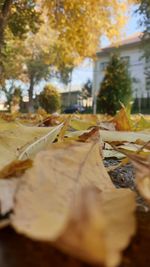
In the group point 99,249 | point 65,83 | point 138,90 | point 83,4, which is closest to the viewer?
point 99,249

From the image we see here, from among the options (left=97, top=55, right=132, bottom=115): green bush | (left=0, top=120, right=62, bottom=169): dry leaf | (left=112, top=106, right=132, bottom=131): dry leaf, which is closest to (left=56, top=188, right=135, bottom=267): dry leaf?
(left=0, top=120, right=62, bottom=169): dry leaf

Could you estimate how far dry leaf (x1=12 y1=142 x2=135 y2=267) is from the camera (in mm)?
89

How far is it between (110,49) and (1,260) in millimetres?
25109

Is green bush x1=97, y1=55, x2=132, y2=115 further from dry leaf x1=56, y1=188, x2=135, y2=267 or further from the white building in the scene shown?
dry leaf x1=56, y1=188, x2=135, y2=267

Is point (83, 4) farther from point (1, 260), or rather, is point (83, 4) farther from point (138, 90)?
point (138, 90)

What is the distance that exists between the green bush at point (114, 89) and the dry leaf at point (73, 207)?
12.4 meters

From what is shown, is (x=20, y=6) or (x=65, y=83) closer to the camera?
(x=20, y=6)

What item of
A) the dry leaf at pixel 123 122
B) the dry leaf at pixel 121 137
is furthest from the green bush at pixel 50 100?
the dry leaf at pixel 121 137

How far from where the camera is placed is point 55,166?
0.17m

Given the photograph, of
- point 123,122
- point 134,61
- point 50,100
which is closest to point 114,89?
point 50,100

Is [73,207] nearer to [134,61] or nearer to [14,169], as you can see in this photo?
[14,169]

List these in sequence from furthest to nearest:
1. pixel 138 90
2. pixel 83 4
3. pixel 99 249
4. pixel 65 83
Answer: pixel 65 83
pixel 138 90
pixel 83 4
pixel 99 249

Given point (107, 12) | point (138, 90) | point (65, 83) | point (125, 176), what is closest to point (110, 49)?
point (138, 90)

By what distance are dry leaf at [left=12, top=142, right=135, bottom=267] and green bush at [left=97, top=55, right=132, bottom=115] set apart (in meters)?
12.4
